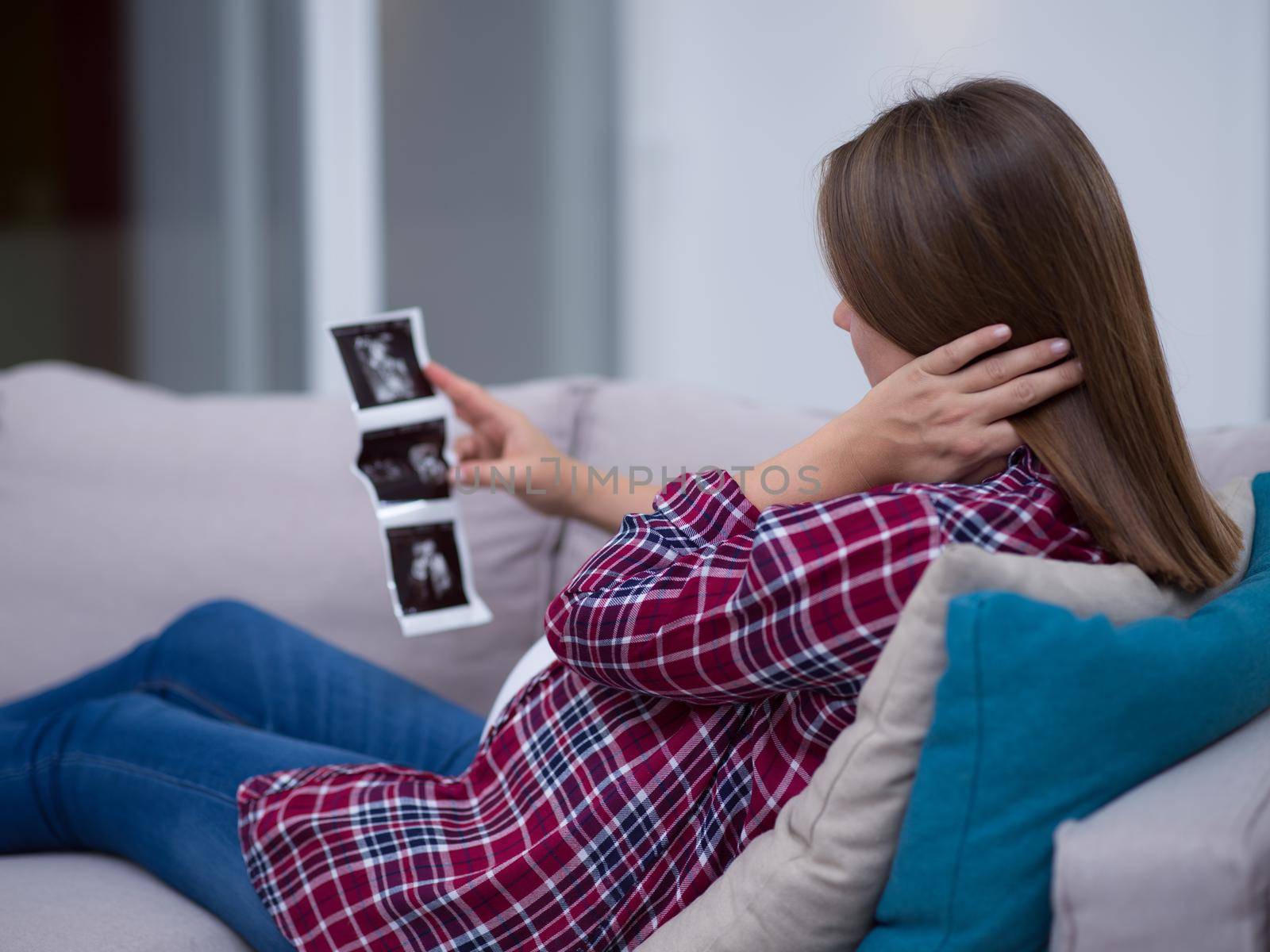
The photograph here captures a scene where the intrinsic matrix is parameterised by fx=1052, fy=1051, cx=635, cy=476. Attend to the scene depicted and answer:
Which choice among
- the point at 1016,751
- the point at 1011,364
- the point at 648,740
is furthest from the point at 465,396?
the point at 1016,751

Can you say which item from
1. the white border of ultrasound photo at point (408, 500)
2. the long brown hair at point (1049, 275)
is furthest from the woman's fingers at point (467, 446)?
the long brown hair at point (1049, 275)

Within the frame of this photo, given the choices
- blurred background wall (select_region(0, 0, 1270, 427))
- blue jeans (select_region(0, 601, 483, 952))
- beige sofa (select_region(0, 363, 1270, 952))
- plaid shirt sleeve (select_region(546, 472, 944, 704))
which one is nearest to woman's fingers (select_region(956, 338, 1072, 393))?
plaid shirt sleeve (select_region(546, 472, 944, 704))

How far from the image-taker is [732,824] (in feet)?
2.61

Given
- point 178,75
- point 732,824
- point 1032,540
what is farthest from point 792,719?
point 178,75

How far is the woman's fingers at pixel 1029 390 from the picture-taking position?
760mm

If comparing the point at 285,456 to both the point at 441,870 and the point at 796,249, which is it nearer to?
the point at 441,870

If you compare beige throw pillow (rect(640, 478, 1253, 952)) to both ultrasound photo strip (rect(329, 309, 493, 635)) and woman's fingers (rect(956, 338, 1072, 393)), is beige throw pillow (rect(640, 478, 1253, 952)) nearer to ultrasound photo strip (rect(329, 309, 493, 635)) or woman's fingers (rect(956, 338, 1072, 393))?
woman's fingers (rect(956, 338, 1072, 393))

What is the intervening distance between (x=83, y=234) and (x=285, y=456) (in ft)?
6.74

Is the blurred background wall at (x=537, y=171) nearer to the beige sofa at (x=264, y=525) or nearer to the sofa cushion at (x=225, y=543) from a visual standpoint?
the beige sofa at (x=264, y=525)

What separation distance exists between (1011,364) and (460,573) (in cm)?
73

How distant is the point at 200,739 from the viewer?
1.03m

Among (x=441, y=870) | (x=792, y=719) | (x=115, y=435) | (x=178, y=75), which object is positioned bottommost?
(x=441, y=870)

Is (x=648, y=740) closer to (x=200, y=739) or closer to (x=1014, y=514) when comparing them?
(x=1014, y=514)

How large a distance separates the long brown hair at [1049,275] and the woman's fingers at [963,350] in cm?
2
